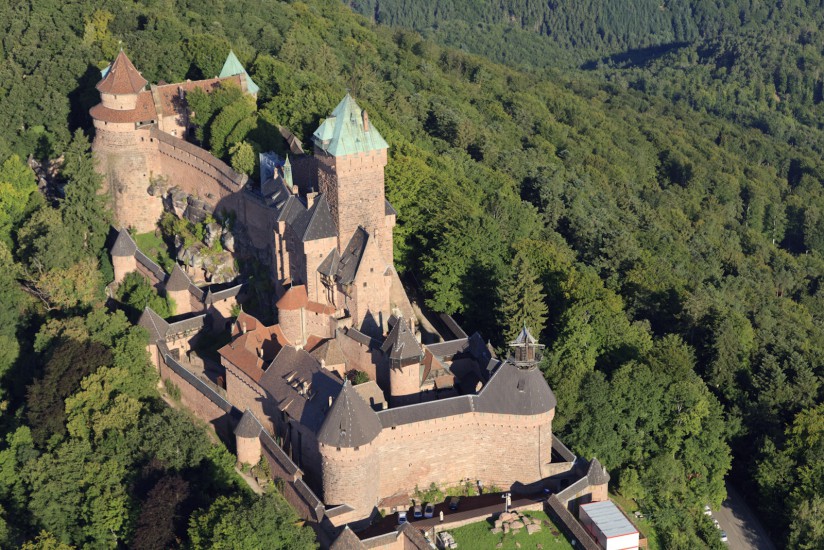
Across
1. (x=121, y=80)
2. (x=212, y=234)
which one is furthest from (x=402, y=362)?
(x=121, y=80)

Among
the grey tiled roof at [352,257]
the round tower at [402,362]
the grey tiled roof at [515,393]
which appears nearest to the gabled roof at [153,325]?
the grey tiled roof at [352,257]

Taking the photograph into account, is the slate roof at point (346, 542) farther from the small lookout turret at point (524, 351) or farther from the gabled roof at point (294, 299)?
the gabled roof at point (294, 299)

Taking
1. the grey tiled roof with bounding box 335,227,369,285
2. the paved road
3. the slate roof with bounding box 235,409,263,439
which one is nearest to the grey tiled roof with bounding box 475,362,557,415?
the grey tiled roof with bounding box 335,227,369,285

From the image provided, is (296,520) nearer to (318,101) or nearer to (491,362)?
(491,362)

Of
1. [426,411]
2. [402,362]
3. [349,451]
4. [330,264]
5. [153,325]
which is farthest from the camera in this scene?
[153,325]

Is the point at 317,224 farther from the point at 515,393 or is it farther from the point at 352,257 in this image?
the point at 515,393

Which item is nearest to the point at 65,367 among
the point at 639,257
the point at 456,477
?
the point at 456,477

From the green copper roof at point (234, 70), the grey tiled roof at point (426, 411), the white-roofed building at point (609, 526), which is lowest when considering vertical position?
the white-roofed building at point (609, 526)
